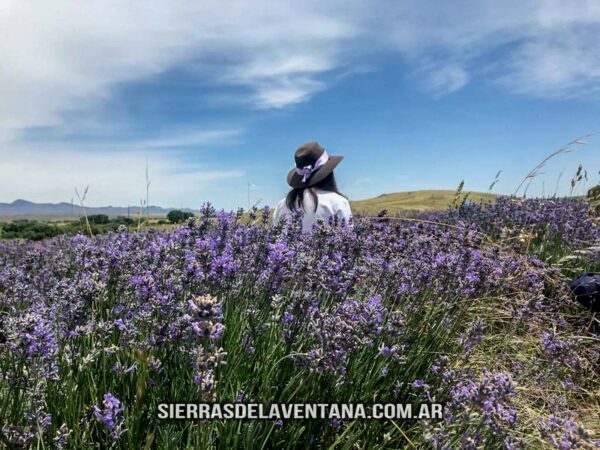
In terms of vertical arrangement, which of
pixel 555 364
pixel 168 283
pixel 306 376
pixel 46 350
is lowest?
pixel 555 364

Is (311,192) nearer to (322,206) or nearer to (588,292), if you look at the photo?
(322,206)

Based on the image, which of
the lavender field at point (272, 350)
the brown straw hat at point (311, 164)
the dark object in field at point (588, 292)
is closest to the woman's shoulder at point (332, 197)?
the brown straw hat at point (311, 164)

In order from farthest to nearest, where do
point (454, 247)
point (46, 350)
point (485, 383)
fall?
point (454, 247), point (46, 350), point (485, 383)

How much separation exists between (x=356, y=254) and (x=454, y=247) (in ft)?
3.25

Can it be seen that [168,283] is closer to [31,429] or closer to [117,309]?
[117,309]

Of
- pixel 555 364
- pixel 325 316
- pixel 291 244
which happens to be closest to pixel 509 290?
pixel 555 364

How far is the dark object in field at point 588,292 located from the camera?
421cm

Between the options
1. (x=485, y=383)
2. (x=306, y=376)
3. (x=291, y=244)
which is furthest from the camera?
(x=291, y=244)

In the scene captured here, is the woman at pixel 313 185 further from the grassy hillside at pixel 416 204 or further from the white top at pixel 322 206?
the grassy hillside at pixel 416 204

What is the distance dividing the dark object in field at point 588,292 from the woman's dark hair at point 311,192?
3.20 meters

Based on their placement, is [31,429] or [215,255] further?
[215,255]

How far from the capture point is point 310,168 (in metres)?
6.60

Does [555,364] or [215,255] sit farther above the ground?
[215,255]

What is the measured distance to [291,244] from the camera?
11.4 ft
